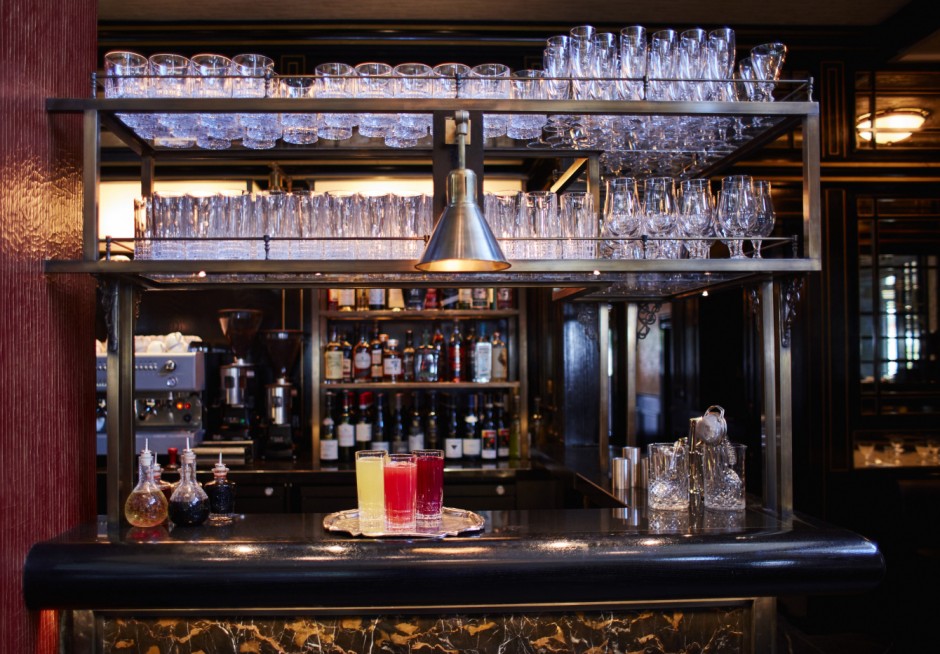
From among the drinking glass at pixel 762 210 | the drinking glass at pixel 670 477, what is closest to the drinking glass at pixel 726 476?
the drinking glass at pixel 670 477

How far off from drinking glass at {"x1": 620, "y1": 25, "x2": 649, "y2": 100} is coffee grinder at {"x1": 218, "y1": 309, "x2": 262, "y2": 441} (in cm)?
291

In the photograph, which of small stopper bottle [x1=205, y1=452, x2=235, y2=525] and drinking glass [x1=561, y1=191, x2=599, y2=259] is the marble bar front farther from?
drinking glass [x1=561, y1=191, x2=599, y2=259]

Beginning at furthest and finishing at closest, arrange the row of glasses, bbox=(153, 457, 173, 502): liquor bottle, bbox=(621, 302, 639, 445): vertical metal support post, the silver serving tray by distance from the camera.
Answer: bbox=(621, 302, 639, 445): vertical metal support post → the row of glasses → bbox=(153, 457, 173, 502): liquor bottle → the silver serving tray

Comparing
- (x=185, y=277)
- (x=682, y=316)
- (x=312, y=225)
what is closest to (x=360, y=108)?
(x=312, y=225)

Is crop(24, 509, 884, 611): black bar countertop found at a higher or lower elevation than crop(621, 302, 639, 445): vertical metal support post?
lower

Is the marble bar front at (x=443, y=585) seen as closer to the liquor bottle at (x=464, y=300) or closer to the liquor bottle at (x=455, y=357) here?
the liquor bottle at (x=455, y=357)

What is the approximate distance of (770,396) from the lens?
2434 millimetres

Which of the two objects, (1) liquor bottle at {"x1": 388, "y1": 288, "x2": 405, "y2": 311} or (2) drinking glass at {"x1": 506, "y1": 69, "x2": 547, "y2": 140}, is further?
(1) liquor bottle at {"x1": 388, "y1": 288, "x2": 405, "y2": 311}

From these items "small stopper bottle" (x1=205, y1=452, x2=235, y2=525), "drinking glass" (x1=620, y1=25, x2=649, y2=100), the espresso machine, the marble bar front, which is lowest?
the marble bar front

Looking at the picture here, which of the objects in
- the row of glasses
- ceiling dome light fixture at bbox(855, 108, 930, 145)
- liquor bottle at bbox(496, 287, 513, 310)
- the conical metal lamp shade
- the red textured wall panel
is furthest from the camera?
liquor bottle at bbox(496, 287, 513, 310)

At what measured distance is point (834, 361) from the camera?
452 cm

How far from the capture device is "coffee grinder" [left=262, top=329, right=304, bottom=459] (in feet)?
15.2

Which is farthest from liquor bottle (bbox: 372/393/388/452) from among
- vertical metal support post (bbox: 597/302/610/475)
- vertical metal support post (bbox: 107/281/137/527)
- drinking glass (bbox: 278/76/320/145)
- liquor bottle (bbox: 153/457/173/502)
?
drinking glass (bbox: 278/76/320/145)

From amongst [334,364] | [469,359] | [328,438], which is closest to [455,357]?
[469,359]
